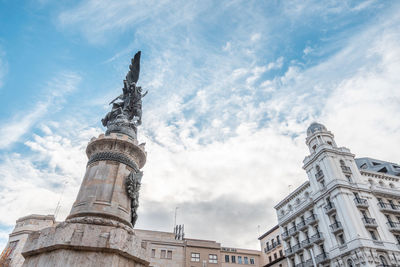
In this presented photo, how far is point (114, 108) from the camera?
578 inches

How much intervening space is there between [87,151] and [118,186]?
8.65 ft

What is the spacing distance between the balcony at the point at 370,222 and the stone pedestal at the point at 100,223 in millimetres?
36016

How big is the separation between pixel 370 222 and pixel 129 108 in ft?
123

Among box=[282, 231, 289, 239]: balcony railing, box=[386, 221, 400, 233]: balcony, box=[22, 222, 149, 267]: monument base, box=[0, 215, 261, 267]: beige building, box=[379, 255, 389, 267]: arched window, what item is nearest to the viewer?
box=[22, 222, 149, 267]: monument base

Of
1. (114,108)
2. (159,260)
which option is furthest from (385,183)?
(114,108)

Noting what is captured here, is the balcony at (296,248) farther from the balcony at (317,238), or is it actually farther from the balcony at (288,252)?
the balcony at (317,238)

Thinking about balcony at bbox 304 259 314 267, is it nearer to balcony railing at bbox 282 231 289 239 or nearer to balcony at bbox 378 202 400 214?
balcony railing at bbox 282 231 289 239

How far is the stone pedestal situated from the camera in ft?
26.8

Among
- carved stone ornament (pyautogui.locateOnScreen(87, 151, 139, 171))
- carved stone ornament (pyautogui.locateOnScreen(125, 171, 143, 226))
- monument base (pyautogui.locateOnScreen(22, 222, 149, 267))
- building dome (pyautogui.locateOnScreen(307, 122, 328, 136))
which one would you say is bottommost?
monument base (pyautogui.locateOnScreen(22, 222, 149, 267))

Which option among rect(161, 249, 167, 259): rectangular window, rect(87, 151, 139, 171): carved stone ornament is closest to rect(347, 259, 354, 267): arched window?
rect(161, 249, 167, 259): rectangular window

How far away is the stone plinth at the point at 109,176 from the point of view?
406 inches

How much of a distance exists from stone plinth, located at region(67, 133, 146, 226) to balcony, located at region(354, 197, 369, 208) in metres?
36.7

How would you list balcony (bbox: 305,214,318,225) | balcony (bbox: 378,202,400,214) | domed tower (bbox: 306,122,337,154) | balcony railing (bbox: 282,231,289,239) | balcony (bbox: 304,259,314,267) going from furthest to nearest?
balcony railing (bbox: 282,231,289,239) → domed tower (bbox: 306,122,337,154) → balcony (bbox: 305,214,318,225) → balcony (bbox: 304,259,314,267) → balcony (bbox: 378,202,400,214)

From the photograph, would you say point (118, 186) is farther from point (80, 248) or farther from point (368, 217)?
point (368, 217)
